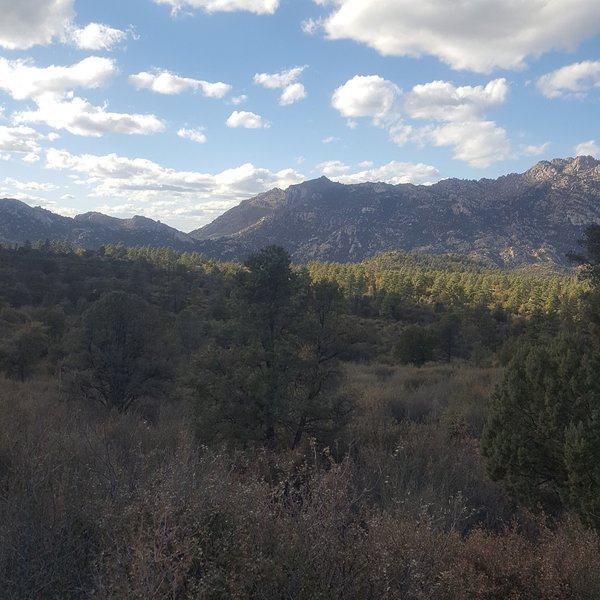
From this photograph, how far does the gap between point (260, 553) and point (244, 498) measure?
2.87ft

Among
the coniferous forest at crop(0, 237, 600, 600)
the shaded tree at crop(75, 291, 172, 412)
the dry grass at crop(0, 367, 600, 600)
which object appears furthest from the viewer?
the shaded tree at crop(75, 291, 172, 412)

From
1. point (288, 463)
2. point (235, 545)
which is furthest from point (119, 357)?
point (235, 545)

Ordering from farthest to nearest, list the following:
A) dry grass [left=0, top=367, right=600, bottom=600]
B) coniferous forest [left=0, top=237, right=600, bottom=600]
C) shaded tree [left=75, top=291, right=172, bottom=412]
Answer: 1. shaded tree [left=75, top=291, right=172, bottom=412]
2. coniferous forest [left=0, top=237, right=600, bottom=600]
3. dry grass [left=0, top=367, right=600, bottom=600]

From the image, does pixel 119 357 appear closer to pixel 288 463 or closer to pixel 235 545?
pixel 288 463

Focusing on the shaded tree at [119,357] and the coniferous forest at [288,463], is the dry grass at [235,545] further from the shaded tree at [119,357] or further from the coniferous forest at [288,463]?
the shaded tree at [119,357]

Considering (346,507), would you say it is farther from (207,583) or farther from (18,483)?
(18,483)

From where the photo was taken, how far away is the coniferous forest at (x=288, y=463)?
3.86 m

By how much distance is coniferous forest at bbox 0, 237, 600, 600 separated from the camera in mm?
3859

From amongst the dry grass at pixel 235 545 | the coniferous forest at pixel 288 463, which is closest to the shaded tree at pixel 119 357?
the coniferous forest at pixel 288 463

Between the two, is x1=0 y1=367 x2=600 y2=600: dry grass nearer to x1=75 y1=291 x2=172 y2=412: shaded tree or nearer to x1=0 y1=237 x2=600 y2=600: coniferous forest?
x1=0 y1=237 x2=600 y2=600: coniferous forest

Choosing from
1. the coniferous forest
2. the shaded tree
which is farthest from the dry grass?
the shaded tree

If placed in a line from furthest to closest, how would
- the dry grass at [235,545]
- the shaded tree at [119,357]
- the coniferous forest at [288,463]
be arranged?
the shaded tree at [119,357], the coniferous forest at [288,463], the dry grass at [235,545]

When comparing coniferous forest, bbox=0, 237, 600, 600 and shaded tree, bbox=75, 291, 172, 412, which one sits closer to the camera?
coniferous forest, bbox=0, 237, 600, 600

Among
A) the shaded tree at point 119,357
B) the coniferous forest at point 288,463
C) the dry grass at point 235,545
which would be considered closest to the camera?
the dry grass at point 235,545
